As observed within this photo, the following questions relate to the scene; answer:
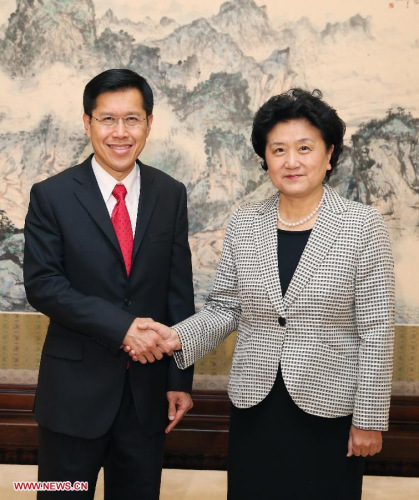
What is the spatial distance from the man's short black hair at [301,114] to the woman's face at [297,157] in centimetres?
2

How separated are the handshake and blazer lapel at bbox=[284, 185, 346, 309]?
0.43 m

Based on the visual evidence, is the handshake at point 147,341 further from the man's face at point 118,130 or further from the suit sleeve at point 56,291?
the man's face at point 118,130

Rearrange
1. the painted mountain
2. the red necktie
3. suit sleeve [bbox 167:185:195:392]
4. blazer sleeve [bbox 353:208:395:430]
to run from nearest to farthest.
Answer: blazer sleeve [bbox 353:208:395:430]
the red necktie
suit sleeve [bbox 167:185:195:392]
the painted mountain

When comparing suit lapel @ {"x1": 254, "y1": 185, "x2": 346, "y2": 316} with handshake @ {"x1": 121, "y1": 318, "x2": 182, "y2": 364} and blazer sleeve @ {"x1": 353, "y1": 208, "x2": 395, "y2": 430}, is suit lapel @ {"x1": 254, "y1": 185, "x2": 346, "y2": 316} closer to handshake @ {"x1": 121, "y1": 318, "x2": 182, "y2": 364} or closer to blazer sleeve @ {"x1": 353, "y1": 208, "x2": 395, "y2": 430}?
blazer sleeve @ {"x1": 353, "y1": 208, "x2": 395, "y2": 430}

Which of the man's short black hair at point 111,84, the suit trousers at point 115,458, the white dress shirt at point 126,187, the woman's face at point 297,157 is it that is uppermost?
the man's short black hair at point 111,84

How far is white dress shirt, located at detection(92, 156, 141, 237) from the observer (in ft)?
7.68

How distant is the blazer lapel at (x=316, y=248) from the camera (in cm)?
213

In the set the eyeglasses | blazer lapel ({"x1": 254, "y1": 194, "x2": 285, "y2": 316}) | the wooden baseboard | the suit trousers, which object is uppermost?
the eyeglasses

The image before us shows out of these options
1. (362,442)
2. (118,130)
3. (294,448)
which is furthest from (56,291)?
(362,442)

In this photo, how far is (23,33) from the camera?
11.9ft

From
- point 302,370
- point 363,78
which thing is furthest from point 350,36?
point 302,370

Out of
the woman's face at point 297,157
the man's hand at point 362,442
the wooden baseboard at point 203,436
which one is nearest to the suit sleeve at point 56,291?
the woman's face at point 297,157

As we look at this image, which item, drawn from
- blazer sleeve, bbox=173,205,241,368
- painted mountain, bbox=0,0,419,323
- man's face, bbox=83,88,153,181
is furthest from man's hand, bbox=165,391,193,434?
painted mountain, bbox=0,0,419,323

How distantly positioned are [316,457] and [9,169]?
2328mm
